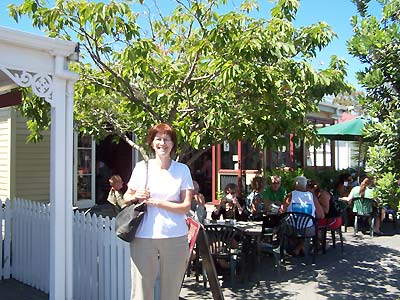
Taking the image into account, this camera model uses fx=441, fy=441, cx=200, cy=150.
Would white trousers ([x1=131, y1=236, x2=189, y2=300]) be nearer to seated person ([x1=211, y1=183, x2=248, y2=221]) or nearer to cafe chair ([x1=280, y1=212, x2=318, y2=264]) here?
cafe chair ([x1=280, y1=212, x2=318, y2=264])

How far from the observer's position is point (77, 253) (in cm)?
471

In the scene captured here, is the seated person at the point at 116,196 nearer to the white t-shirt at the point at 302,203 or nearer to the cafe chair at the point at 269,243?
the cafe chair at the point at 269,243

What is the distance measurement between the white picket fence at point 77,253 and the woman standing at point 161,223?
3.29 ft

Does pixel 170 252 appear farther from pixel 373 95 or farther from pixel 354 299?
pixel 354 299

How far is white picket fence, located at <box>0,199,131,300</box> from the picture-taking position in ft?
14.0

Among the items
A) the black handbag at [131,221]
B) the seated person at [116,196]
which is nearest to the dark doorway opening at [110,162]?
the seated person at [116,196]

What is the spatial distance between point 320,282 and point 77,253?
3.02 meters

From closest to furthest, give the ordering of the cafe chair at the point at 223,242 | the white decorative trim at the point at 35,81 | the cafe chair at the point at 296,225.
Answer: the white decorative trim at the point at 35,81 < the cafe chair at the point at 223,242 < the cafe chair at the point at 296,225

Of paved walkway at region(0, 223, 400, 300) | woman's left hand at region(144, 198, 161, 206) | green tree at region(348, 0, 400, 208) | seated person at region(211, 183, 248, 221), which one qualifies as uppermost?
green tree at region(348, 0, 400, 208)

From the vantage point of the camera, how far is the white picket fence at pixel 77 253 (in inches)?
168

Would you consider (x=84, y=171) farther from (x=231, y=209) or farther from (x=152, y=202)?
(x=152, y=202)

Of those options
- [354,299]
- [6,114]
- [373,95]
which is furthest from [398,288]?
[6,114]

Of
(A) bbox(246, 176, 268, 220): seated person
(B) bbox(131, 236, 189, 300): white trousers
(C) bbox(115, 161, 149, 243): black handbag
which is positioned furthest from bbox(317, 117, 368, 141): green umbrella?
(C) bbox(115, 161, 149, 243): black handbag

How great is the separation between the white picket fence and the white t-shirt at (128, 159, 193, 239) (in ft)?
3.74
